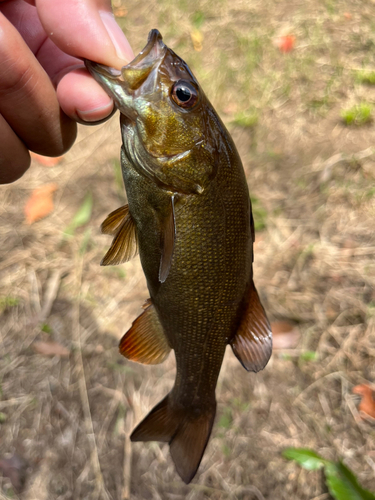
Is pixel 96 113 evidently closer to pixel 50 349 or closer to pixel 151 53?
pixel 151 53

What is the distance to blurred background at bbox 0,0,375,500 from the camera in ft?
7.61

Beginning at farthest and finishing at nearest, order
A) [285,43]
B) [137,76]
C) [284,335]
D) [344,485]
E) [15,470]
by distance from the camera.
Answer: [285,43], [284,335], [15,470], [344,485], [137,76]

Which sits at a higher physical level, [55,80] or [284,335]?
[55,80]

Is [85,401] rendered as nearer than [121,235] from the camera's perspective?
No

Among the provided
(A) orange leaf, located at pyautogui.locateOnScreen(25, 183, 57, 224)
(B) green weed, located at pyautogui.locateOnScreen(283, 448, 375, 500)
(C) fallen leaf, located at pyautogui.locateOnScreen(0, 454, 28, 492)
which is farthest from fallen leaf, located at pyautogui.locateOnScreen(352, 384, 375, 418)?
(A) orange leaf, located at pyautogui.locateOnScreen(25, 183, 57, 224)

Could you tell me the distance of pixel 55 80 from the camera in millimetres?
1547

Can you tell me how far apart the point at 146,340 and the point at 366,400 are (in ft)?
4.91

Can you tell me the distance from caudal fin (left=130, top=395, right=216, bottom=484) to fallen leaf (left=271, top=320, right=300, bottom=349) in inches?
42.6

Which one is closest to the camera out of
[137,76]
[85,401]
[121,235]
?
[137,76]

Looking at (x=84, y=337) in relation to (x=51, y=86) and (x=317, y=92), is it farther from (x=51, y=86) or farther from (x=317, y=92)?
(x=317, y=92)

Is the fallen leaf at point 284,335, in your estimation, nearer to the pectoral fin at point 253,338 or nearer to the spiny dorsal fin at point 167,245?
the pectoral fin at point 253,338

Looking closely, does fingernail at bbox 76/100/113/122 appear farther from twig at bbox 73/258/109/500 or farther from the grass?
the grass

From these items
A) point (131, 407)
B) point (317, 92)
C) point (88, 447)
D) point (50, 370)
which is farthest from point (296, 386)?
point (317, 92)

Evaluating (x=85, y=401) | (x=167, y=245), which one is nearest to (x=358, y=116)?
(x=167, y=245)
